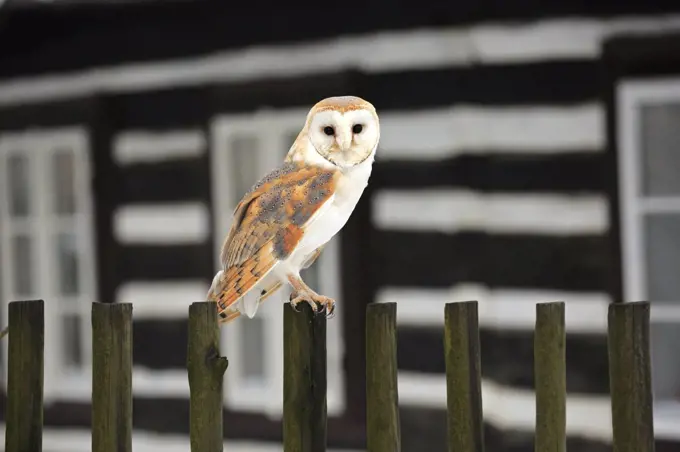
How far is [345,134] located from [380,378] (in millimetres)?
612

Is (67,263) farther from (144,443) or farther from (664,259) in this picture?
(664,259)

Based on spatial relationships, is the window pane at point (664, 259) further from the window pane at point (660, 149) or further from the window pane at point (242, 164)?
the window pane at point (242, 164)

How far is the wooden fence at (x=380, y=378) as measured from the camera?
2311mm

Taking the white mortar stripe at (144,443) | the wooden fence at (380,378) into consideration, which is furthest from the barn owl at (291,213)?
the white mortar stripe at (144,443)

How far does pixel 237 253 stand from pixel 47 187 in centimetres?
550

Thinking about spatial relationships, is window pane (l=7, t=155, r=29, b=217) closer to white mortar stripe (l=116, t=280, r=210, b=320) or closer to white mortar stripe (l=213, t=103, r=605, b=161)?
white mortar stripe (l=116, t=280, r=210, b=320)

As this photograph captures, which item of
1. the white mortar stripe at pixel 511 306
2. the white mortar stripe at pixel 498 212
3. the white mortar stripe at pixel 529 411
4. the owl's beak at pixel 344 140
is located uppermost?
the white mortar stripe at pixel 498 212

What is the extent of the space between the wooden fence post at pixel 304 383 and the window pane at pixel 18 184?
5530mm

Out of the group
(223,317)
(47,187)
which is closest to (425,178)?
(47,187)

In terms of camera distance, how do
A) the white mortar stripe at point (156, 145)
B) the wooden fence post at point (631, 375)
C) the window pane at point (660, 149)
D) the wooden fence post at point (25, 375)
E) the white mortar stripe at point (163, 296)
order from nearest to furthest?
the wooden fence post at point (631, 375) < the wooden fence post at point (25, 375) < the window pane at point (660, 149) < the white mortar stripe at point (156, 145) < the white mortar stripe at point (163, 296)

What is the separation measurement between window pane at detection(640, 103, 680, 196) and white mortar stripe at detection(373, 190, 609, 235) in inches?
11.1

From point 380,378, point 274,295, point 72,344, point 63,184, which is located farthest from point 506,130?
point 72,344

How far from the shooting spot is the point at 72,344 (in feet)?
24.5

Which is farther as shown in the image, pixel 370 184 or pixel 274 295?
pixel 274 295
